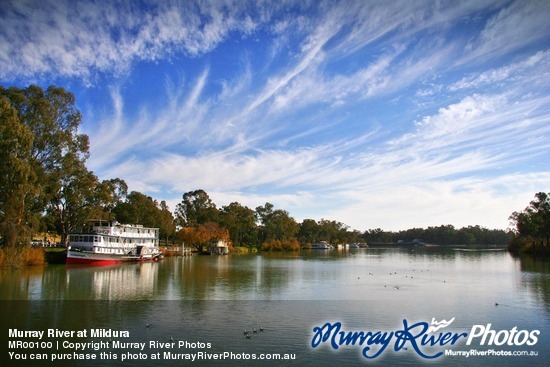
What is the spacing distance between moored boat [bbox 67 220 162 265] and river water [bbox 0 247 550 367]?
1852cm

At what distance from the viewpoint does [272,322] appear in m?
21.5

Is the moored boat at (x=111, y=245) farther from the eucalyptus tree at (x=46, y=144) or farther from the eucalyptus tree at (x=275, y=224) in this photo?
the eucalyptus tree at (x=275, y=224)

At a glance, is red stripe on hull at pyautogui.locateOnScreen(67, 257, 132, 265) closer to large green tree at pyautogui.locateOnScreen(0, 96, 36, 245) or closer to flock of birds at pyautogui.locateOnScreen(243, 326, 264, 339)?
large green tree at pyautogui.locateOnScreen(0, 96, 36, 245)

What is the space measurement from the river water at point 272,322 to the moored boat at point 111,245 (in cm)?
1852

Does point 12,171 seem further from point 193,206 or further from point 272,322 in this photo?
point 193,206

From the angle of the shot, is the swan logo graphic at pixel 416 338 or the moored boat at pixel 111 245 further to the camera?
the moored boat at pixel 111 245

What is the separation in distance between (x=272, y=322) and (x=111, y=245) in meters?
46.9

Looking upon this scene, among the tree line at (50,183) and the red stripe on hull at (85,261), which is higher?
the tree line at (50,183)

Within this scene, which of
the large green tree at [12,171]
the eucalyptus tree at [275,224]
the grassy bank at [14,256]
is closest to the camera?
the large green tree at [12,171]

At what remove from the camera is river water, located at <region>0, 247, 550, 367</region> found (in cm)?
1606

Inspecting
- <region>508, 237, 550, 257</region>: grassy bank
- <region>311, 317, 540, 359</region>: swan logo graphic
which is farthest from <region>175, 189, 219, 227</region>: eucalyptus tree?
<region>311, 317, 540, 359</region>: swan logo graphic

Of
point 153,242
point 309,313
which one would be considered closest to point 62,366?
point 309,313

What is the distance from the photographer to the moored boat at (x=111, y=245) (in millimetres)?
55969

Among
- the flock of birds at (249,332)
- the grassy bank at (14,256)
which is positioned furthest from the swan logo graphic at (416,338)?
the grassy bank at (14,256)
